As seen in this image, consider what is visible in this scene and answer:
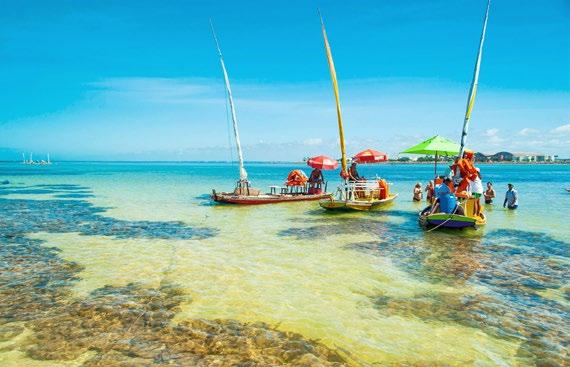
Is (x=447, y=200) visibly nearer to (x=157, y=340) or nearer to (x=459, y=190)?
(x=459, y=190)

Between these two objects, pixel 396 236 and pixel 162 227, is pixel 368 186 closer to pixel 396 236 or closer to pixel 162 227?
pixel 396 236

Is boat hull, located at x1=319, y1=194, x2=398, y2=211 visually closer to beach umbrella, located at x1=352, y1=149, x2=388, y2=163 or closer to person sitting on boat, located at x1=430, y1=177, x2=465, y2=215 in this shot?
beach umbrella, located at x1=352, y1=149, x2=388, y2=163

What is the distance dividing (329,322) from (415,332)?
5.84 ft

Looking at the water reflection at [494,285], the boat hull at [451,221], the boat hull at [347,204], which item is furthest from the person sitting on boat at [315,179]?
the water reflection at [494,285]

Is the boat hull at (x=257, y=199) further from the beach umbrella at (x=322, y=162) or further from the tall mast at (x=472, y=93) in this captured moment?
the tall mast at (x=472, y=93)

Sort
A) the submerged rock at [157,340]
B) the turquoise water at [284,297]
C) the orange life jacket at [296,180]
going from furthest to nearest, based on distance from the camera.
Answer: the orange life jacket at [296,180]
the turquoise water at [284,297]
the submerged rock at [157,340]

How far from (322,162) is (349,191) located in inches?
200

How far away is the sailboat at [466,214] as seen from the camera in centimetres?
1764

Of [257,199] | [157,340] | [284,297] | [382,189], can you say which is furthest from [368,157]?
[157,340]

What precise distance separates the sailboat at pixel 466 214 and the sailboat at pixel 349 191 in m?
5.30

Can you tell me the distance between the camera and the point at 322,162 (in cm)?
2912

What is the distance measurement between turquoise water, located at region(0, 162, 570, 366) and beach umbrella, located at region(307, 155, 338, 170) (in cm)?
1030

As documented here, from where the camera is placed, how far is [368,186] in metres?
25.4

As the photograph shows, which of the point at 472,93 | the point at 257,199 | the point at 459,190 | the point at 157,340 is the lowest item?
the point at 157,340
